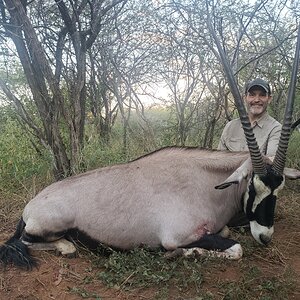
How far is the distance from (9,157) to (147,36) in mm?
4221

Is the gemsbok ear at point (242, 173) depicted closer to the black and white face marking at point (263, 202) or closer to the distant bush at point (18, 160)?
the black and white face marking at point (263, 202)

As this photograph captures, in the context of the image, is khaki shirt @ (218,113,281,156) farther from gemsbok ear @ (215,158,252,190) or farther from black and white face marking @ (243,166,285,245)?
black and white face marking @ (243,166,285,245)

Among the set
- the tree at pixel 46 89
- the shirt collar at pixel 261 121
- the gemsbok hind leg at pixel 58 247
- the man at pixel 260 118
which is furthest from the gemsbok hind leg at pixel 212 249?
the tree at pixel 46 89

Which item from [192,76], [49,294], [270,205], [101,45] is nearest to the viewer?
[49,294]

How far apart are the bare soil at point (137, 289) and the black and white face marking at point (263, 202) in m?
0.24

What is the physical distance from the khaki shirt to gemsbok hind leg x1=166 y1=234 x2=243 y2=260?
1152 millimetres

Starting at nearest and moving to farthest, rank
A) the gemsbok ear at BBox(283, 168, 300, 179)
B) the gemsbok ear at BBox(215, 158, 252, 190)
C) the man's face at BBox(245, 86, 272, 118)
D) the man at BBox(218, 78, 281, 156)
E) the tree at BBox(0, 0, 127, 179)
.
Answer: the gemsbok ear at BBox(215, 158, 252, 190), the gemsbok ear at BBox(283, 168, 300, 179), the man at BBox(218, 78, 281, 156), the man's face at BBox(245, 86, 272, 118), the tree at BBox(0, 0, 127, 179)

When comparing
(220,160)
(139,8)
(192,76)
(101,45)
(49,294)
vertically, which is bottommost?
(49,294)

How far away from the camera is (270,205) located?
322cm

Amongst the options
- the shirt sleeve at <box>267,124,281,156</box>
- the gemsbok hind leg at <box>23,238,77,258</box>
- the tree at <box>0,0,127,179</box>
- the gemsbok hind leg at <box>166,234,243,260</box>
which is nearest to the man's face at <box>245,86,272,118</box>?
the shirt sleeve at <box>267,124,281,156</box>

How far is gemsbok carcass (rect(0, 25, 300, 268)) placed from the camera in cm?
332

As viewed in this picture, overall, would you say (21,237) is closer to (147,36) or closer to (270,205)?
(270,205)

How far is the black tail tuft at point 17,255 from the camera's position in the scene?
3416mm

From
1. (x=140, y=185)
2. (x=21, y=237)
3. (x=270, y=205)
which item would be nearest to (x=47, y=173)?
(x=21, y=237)
